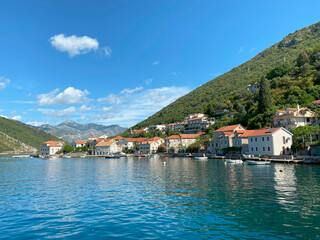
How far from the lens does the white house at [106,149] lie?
152 meters

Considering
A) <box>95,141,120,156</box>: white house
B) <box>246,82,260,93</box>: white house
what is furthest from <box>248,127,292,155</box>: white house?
<box>95,141,120,156</box>: white house

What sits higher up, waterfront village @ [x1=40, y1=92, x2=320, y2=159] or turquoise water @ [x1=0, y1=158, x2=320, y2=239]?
waterfront village @ [x1=40, y1=92, x2=320, y2=159]

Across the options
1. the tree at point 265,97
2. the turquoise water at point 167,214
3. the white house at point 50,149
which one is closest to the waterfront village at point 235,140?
the tree at point 265,97

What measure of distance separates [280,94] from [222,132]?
34.6 metres

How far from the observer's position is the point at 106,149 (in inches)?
6014

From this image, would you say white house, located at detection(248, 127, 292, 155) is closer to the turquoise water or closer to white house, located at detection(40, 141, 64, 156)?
the turquoise water

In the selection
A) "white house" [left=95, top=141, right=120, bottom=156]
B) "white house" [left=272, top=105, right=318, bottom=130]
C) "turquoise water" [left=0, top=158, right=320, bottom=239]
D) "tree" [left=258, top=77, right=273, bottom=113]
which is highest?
"tree" [left=258, top=77, right=273, bottom=113]

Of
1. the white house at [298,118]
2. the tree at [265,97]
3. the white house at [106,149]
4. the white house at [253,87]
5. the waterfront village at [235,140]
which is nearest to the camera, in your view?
the waterfront village at [235,140]

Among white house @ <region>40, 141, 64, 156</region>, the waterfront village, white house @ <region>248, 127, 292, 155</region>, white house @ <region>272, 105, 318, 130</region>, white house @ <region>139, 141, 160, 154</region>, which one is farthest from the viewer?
white house @ <region>40, 141, 64, 156</region>

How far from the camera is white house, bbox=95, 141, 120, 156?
497ft

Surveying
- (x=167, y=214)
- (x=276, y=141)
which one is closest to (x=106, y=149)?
(x=276, y=141)

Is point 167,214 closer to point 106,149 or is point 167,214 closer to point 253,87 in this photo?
point 253,87

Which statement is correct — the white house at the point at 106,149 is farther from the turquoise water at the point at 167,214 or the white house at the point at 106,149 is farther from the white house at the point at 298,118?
the turquoise water at the point at 167,214

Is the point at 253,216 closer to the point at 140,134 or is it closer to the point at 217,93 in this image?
the point at 140,134
